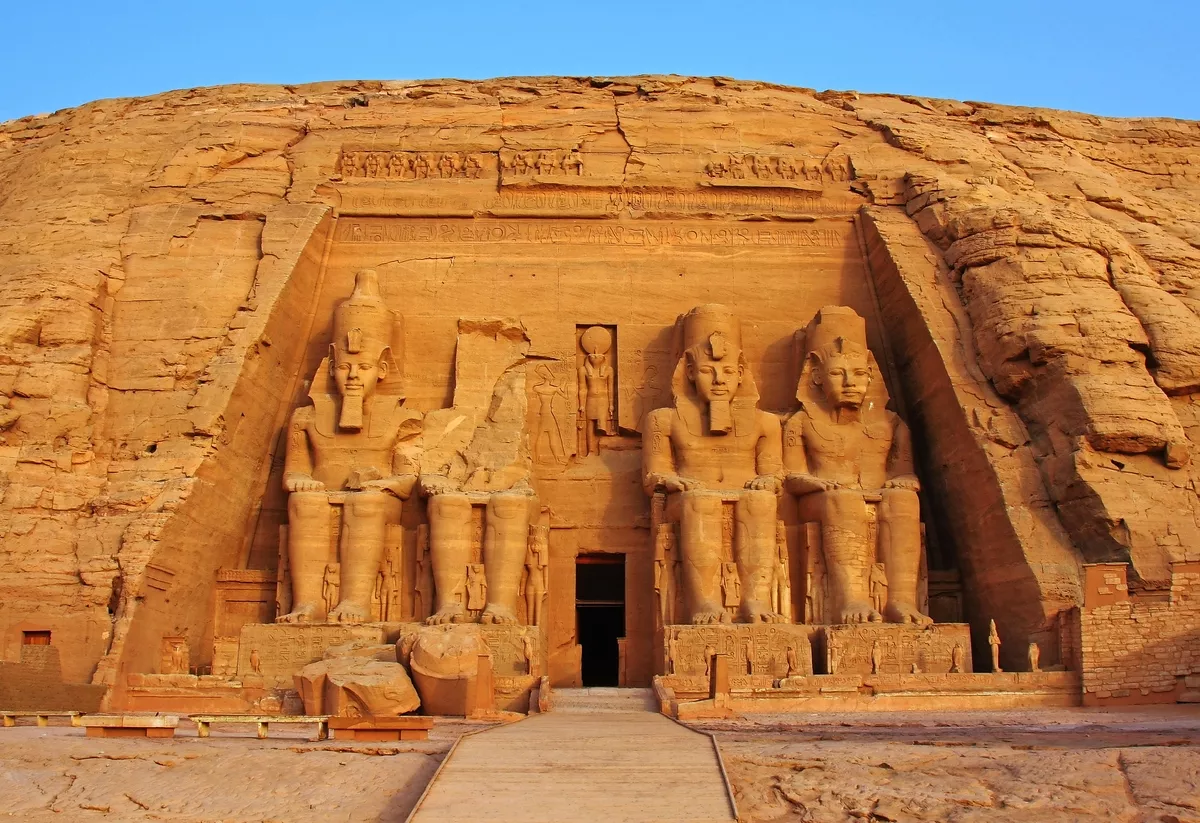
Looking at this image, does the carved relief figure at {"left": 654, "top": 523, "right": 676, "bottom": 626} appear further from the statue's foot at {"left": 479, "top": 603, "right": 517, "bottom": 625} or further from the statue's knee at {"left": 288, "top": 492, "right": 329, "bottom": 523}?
the statue's knee at {"left": 288, "top": 492, "right": 329, "bottom": 523}

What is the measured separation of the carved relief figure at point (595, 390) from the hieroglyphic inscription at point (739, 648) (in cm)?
293

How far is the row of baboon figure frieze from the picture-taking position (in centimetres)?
1312

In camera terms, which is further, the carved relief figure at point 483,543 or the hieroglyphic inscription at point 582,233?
the hieroglyphic inscription at point 582,233

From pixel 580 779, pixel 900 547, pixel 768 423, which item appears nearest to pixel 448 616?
pixel 768 423

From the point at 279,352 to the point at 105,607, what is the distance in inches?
140

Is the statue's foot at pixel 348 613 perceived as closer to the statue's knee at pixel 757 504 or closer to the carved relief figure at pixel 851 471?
the statue's knee at pixel 757 504

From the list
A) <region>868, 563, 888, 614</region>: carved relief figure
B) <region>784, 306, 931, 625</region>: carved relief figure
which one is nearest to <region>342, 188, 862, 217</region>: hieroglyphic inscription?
<region>784, 306, 931, 625</region>: carved relief figure

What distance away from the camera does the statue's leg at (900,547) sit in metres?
13.2

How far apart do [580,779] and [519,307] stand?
8317mm

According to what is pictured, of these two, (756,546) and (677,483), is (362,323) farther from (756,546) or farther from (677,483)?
(756,546)

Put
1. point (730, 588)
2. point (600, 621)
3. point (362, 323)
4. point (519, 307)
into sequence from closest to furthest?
point (730, 588), point (362, 323), point (519, 307), point (600, 621)

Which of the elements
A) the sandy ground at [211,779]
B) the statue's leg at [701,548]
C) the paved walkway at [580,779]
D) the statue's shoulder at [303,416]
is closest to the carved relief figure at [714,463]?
the statue's leg at [701,548]

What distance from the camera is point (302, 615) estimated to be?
41.9ft

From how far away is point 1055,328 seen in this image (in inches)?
520
